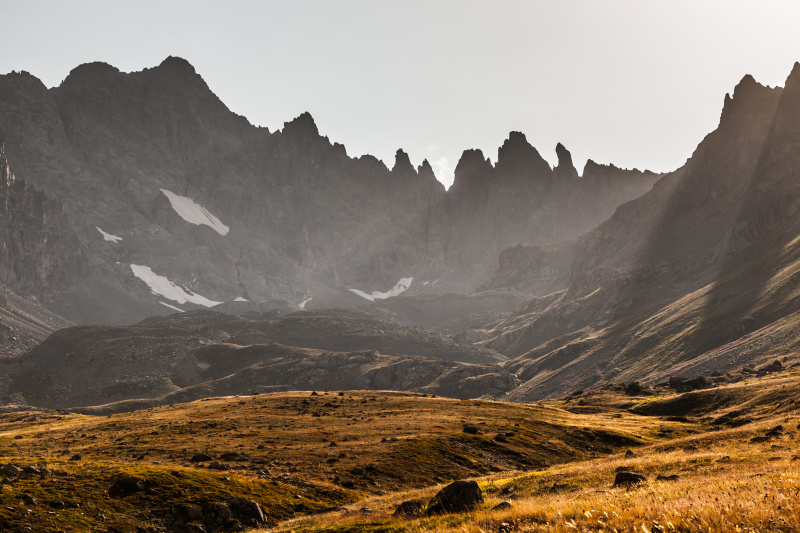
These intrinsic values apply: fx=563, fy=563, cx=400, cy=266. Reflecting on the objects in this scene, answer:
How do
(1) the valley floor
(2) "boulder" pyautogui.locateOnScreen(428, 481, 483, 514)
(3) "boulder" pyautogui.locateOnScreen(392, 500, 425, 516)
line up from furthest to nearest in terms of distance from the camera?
1. (3) "boulder" pyautogui.locateOnScreen(392, 500, 425, 516)
2. (2) "boulder" pyautogui.locateOnScreen(428, 481, 483, 514)
3. (1) the valley floor

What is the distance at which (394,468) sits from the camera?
49219 millimetres

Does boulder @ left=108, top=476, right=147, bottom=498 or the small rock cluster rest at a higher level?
boulder @ left=108, top=476, right=147, bottom=498

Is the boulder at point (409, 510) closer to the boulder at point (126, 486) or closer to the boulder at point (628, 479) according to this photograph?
the boulder at point (628, 479)

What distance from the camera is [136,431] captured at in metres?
67.4

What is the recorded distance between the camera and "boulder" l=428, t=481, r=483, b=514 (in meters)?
23.7

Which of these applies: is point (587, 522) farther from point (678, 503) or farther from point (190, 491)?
point (190, 491)

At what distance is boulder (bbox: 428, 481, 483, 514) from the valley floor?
1.09 m

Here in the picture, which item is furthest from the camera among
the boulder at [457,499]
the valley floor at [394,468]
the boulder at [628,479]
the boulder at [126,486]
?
the boulder at [126,486]

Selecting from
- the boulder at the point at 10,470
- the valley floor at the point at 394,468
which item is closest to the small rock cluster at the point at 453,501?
the valley floor at the point at 394,468

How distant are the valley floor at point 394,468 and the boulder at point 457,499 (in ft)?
3.57

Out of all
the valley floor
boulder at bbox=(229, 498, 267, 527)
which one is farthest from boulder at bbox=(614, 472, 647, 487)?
boulder at bbox=(229, 498, 267, 527)

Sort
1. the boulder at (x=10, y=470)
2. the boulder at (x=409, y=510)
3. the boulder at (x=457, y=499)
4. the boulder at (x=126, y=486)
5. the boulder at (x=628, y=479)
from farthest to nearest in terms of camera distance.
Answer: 1. the boulder at (x=126, y=486)
2. the boulder at (x=10, y=470)
3. the boulder at (x=628, y=479)
4. the boulder at (x=409, y=510)
5. the boulder at (x=457, y=499)

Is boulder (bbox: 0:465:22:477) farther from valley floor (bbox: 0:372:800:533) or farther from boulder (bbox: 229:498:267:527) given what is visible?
boulder (bbox: 229:498:267:527)

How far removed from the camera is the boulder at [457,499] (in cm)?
2366
